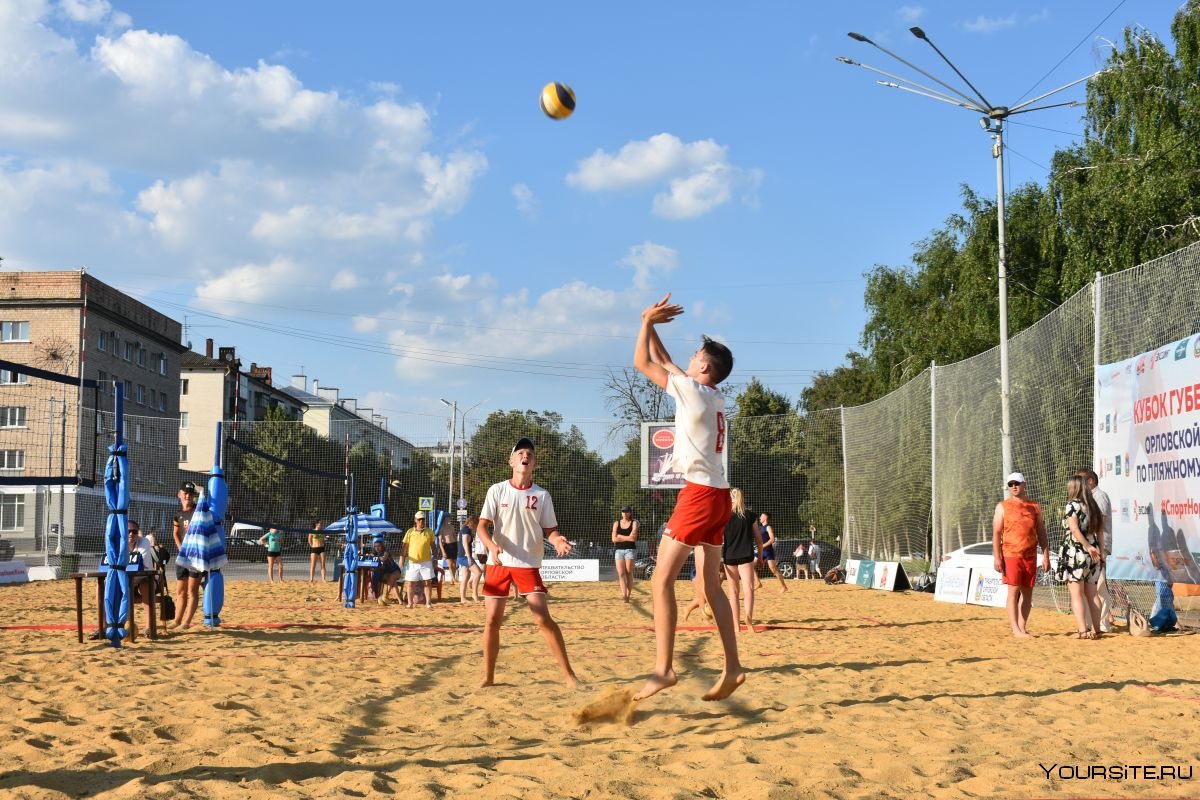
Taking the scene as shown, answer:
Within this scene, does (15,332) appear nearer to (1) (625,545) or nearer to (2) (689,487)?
(1) (625,545)

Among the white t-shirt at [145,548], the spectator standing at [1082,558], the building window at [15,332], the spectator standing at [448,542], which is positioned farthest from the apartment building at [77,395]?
the spectator standing at [1082,558]

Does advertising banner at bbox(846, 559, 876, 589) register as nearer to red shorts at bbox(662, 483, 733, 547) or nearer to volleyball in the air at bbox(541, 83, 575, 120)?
volleyball in the air at bbox(541, 83, 575, 120)

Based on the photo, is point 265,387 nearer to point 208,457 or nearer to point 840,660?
point 208,457

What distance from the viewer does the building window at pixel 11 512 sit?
34556 millimetres

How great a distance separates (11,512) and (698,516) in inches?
1413

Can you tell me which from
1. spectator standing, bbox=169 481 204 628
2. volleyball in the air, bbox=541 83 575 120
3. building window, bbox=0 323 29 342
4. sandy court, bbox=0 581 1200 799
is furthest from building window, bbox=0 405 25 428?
volleyball in the air, bbox=541 83 575 120

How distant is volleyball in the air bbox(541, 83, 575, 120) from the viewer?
28.0ft

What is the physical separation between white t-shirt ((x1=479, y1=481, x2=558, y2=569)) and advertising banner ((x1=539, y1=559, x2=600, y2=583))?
19908 mm

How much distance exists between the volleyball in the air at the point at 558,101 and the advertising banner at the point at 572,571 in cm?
1922

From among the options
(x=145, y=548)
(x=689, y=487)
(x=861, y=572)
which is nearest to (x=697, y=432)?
(x=689, y=487)

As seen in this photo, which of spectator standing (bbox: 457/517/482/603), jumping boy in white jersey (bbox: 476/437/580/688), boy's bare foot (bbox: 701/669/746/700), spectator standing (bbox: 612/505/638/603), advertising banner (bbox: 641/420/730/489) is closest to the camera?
boy's bare foot (bbox: 701/669/746/700)

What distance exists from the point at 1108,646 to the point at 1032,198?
17.8 meters

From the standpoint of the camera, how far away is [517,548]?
7031mm

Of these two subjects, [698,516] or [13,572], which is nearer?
[698,516]
